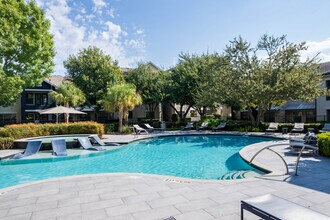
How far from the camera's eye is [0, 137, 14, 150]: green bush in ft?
46.9

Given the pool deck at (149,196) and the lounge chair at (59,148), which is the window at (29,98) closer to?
the lounge chair at (59,148)

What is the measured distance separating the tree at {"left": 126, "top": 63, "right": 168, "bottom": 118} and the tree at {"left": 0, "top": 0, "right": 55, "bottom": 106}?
476 inches

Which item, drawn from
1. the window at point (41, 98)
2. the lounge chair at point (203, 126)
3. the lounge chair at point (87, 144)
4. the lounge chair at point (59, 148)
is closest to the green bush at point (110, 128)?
the lounge chair at point (87, 144)

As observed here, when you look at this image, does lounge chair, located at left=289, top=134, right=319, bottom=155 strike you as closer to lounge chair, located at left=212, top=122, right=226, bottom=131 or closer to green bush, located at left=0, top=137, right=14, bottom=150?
lounge chair, located at left=212, top=122, right=226, bottom=131

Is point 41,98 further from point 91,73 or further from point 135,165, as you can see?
point 135,165

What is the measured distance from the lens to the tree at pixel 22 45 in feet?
54.9

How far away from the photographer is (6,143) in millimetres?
14453

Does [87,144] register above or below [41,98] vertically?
below

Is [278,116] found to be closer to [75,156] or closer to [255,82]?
[255,82]

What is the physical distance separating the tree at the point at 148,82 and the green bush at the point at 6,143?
1736cm

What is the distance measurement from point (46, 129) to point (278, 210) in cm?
1748

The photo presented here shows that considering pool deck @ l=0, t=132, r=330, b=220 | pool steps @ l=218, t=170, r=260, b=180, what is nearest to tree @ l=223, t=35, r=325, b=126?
pool steps @ l=218, t=170, r=260, b=180

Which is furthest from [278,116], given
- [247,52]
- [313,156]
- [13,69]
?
[13,69]

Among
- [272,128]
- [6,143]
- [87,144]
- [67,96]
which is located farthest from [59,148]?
[272,128]
